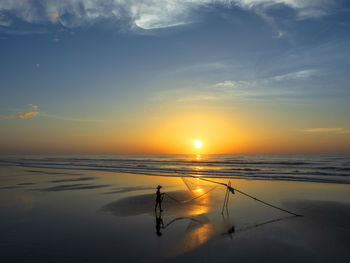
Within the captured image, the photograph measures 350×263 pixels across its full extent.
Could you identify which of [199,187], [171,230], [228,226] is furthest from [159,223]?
[199,187]

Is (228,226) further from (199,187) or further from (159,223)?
(199,187)

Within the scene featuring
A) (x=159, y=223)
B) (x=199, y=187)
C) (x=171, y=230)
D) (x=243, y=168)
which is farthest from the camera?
(x=243, y=168)

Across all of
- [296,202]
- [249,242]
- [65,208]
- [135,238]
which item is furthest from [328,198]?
[65,208]

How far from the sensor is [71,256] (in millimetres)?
8734

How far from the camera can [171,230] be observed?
464 inches

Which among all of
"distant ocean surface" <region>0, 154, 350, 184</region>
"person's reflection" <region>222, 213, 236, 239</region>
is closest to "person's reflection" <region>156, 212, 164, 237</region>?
"person's reflection" <region>222, 213, 236, 239</region>

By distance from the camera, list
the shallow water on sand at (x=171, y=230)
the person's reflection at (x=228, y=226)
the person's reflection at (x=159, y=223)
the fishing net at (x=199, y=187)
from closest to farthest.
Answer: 1. the shallow water on sand at (x=171, y=230)
2. the person's reflection at (x=228, y=226)
3. the person's reflection at (x=159, y=223)
4. the fishing net at (x=199, y=187)

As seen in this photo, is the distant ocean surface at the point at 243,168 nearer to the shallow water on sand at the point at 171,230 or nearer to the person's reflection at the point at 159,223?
the shallow water on sand at the point at 171,230

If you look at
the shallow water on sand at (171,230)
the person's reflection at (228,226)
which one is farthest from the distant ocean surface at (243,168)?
the person's reflection at (228,226)

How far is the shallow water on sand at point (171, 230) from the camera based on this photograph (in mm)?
8984

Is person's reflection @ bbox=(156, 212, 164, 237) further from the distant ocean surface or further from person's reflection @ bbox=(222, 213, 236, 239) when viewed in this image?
the distant ocean surface

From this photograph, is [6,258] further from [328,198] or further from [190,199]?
[328,198]

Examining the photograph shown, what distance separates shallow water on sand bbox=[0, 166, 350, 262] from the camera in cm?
898

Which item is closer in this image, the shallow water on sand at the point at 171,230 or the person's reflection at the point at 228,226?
the shallow water on sand at the point at 171,230
